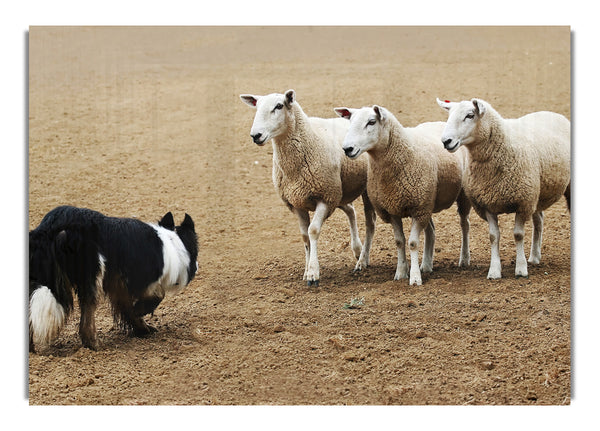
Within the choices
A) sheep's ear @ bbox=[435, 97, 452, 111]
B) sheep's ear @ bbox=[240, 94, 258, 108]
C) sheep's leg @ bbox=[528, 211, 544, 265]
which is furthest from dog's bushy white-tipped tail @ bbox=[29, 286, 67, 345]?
sheep's leg @ bbox=[528, 211, 544, 265]

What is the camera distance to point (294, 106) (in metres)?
6.77

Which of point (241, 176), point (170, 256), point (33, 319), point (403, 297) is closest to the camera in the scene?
point (33, 319)

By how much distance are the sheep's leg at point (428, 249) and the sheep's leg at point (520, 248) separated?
2.71 ft

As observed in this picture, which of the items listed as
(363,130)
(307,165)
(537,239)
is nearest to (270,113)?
(307,165)

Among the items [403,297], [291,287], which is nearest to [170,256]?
[291,287]

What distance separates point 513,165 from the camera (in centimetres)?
655

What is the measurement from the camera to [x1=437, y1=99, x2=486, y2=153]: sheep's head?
245 inches

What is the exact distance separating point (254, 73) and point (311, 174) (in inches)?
39.4

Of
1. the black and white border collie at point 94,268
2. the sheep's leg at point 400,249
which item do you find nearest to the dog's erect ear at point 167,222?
the black and white border collie at point 94,268

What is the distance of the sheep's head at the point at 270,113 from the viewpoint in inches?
256

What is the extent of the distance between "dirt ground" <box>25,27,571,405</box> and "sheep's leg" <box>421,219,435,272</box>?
0.69 ft

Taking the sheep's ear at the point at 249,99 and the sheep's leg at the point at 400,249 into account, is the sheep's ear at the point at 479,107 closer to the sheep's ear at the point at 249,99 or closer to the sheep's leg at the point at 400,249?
the sheep's leg at the point at 400,249

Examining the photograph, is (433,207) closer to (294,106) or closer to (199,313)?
(294,106)

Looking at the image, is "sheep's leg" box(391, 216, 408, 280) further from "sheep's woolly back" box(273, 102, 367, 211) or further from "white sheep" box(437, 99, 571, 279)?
"white sheep" box(437, 99, 571, 279)
